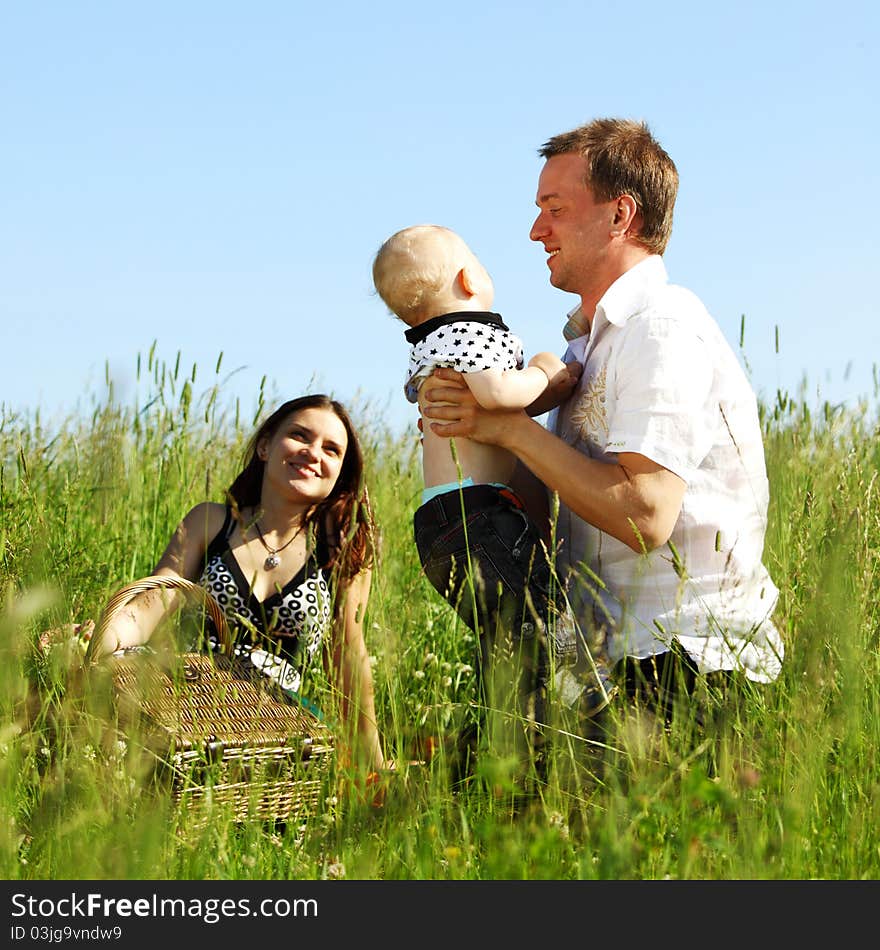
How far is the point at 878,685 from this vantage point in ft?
8.48

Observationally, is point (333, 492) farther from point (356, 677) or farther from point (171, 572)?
point (356, 677)

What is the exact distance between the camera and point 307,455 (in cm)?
370

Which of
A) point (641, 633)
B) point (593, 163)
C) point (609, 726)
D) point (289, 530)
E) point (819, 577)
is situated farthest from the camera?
point (289, 530)

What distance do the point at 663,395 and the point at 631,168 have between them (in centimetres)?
71

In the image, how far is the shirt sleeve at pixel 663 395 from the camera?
2613 millimetres

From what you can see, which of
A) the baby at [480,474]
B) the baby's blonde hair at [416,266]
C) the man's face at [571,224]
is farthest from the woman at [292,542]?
the man's face at [571,224]

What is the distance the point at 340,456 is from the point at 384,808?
164cm

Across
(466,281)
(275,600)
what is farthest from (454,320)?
(275,600)

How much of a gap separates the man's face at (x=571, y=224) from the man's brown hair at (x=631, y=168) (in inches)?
1.2

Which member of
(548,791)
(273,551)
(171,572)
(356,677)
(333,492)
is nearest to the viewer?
(548,791)

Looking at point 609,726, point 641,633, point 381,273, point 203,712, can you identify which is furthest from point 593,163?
point 203,712

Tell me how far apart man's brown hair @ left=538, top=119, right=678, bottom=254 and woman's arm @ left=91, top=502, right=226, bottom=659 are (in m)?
1.50

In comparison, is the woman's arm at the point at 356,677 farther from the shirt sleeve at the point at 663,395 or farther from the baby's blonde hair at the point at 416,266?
the baby's blonde hair at the point at 416,266
